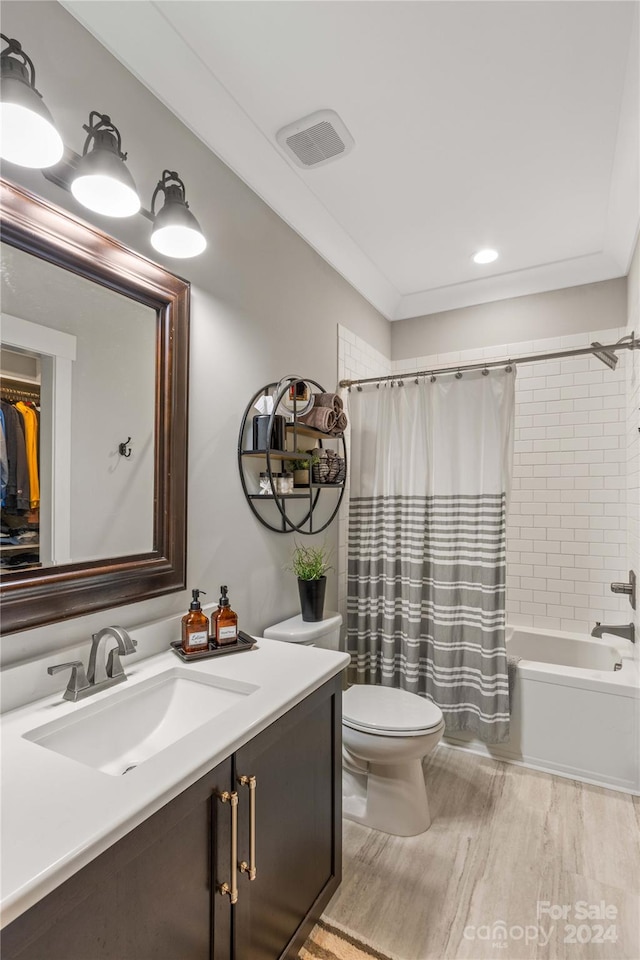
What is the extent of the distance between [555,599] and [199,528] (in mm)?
2322

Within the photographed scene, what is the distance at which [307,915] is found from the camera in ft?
4.42

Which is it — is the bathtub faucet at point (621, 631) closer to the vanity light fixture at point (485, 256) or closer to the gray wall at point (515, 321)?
the gray wall at point (515, 321)

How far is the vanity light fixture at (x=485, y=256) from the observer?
8.93 feet

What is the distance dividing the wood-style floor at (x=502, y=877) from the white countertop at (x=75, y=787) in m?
0.90

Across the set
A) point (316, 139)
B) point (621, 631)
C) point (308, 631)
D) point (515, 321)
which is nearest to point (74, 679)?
point (308, 631)

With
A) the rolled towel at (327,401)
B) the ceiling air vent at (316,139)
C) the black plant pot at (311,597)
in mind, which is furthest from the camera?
the rolled towel at (327,401)

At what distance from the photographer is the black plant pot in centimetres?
210

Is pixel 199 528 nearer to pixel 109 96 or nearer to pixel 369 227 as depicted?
pixel 109 96

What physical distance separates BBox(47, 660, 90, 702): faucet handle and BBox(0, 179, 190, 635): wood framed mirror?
119 millimetres

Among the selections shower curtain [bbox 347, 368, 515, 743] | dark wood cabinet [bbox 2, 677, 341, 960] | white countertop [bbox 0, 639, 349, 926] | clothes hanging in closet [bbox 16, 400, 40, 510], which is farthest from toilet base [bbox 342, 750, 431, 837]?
clothes hanging in closet [bbox 16, 400, 40, 510]

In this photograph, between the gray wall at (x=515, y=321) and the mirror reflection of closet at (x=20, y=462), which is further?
the gray wall at (x=515, y=321)

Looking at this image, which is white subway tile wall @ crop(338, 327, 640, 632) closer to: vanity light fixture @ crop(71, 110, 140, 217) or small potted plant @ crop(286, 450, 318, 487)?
small potted plant @ crop(286, 450, 318, 487)

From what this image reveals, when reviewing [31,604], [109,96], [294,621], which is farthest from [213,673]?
[109,96]

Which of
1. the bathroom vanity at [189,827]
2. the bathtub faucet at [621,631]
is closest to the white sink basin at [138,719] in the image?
the bathroom vanity at [189,827]
